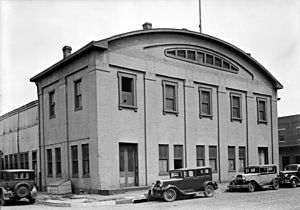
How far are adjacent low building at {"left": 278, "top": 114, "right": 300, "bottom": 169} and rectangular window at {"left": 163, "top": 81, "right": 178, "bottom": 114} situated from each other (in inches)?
1170

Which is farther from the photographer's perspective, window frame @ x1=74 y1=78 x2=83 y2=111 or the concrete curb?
window frame @ x1=74 y1=78 x2=83 y2=111

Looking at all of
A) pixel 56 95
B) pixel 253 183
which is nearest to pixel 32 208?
pixel 56 95

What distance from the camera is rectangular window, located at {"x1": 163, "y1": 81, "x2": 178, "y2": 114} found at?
1046 inches

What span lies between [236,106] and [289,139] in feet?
80.0

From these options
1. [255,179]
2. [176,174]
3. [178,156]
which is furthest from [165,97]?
[255,179]

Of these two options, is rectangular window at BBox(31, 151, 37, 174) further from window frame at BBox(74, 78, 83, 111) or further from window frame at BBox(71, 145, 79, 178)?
window frame at BBox(74, 78, 83, 111)

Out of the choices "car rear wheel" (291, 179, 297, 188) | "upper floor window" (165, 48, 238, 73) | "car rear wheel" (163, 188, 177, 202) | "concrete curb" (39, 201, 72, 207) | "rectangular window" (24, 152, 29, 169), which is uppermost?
"upper floor window" (165, 48, 238, 73)

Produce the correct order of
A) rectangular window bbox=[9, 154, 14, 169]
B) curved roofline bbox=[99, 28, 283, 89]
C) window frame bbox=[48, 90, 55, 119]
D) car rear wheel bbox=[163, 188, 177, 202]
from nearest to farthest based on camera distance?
car rear wheel bbox=[163, 188, 177, 202]
curved roofline bbox=[99, 28, 283, 89]
window frame bbox=[48, 90, 55, 119]
rectangular window bbox=[9, 154, 14, 169]

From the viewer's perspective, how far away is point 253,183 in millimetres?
24188

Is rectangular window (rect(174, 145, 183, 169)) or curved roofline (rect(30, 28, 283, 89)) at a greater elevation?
curved roofline (rect(30, 28, 283, 89))

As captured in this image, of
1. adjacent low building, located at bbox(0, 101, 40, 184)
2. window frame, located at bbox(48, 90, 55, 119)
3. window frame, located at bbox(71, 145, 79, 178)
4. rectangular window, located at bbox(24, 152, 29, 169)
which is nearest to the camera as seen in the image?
window frame, located at bbox(71, 145, 79, 178)

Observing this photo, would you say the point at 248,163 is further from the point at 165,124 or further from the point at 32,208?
the point at 32,208

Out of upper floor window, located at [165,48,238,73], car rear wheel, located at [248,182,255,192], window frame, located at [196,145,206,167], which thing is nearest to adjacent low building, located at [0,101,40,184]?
upper floor window, located at [165,48,238,73]

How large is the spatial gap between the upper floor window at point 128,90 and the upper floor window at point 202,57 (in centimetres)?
371
